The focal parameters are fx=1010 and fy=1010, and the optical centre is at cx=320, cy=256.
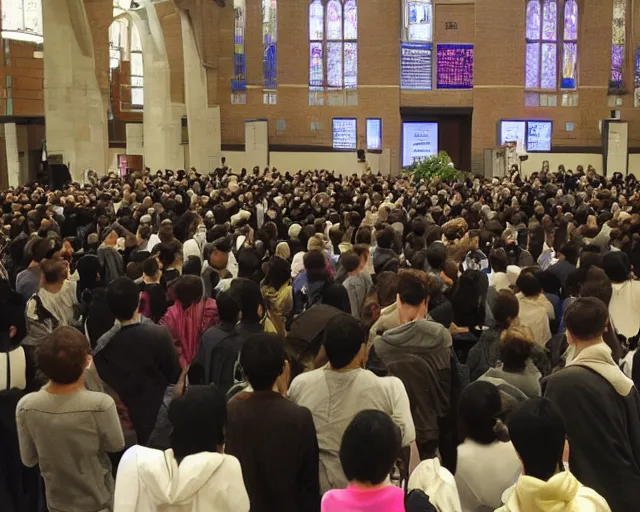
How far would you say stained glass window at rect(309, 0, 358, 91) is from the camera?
3850cm

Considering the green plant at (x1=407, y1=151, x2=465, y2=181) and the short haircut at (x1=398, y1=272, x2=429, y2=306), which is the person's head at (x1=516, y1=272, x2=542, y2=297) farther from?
the green plant at (x1=407, y1=151, x2=465, y2=181)

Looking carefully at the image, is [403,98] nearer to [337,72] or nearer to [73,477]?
[337,72]

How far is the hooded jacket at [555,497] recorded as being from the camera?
3123 millimetres

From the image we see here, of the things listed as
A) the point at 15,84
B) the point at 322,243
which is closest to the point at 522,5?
the point at 15,84

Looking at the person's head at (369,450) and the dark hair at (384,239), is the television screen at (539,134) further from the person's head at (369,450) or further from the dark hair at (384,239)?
the person's head at (369,450)

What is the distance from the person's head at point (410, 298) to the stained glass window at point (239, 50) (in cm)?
3442

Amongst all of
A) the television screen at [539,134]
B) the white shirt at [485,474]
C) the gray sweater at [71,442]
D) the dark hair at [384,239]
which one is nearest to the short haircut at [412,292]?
the white shirt at [485,474]

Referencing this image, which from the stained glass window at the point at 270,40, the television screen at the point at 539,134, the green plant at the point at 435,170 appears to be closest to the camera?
the green plant at the point at 435,170

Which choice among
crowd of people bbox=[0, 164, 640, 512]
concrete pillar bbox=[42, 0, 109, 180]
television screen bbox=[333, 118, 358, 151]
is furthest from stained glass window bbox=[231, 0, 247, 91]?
crowd of people bbox=[0, 164, 640, 512]

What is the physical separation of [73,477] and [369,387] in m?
1.41

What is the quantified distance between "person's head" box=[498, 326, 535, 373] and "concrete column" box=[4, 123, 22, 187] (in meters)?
28.1

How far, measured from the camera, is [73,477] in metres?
4.60

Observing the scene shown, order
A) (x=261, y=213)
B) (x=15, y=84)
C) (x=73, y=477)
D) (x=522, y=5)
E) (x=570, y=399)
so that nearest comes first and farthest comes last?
(x=570, y=399), (x=73, y=477), (x=261, y=213), (x=15, y=84), (x=522, y=5)

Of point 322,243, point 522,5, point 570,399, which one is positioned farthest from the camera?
point 522,5
